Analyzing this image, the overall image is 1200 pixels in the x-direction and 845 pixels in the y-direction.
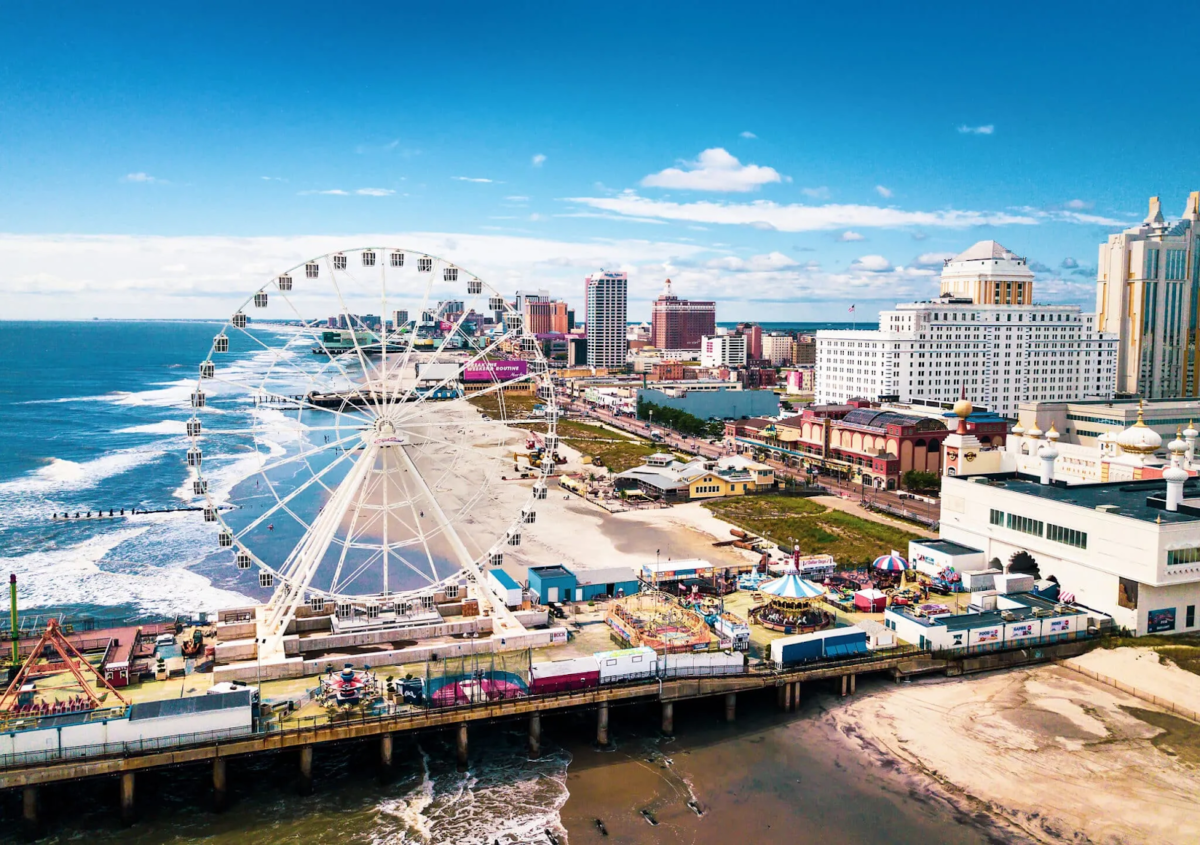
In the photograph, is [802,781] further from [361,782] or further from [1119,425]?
[1119,425]

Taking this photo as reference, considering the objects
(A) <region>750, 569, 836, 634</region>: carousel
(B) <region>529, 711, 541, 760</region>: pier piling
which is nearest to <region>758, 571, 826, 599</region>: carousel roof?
(A) <region>750, 569, 836, 634</region>: carousel

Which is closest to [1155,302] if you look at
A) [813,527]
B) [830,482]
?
[830,482]

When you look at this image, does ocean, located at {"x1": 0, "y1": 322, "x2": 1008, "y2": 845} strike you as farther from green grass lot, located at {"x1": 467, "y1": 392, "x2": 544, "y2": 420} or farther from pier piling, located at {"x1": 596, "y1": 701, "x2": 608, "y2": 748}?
green grass lot, located at {"x1": 467, "y1": 392, "x2": 544, "y2": 420}

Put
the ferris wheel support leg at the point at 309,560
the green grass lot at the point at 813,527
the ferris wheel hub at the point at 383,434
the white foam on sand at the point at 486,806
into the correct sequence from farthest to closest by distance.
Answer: the green grass lot at the point at 813,527, the ferris wheel hub at the point at 383,434, the ferris wheel support leg at the point at 309,560, the white foam on sand at the point at 486,806

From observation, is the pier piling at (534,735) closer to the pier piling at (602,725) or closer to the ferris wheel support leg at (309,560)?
the pier piling at (602,725)

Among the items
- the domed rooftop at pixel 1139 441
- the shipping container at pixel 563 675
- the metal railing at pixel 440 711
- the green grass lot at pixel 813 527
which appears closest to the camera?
the metal railing at pixel 440 711

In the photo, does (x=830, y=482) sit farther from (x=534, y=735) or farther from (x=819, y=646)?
(x=534, y=735)

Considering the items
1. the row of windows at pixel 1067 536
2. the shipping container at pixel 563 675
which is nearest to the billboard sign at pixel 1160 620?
the row of windows at pixel 1067 536

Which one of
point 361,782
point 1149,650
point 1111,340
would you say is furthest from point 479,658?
point 1111,340
